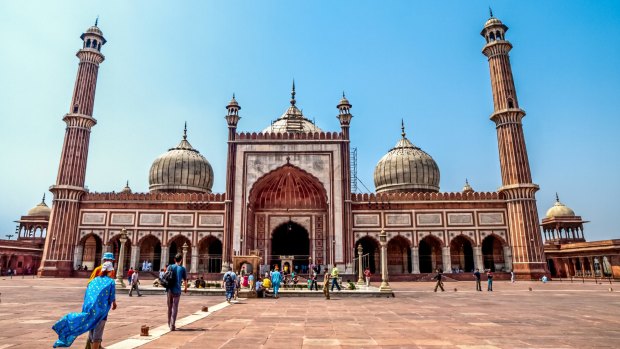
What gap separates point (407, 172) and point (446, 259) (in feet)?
31.2

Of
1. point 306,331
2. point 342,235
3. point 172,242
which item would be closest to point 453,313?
point 306,331

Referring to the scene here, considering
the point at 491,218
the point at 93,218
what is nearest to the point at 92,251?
the point at 93,218

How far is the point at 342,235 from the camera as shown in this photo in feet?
93.1

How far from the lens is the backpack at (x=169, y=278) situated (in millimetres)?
6680

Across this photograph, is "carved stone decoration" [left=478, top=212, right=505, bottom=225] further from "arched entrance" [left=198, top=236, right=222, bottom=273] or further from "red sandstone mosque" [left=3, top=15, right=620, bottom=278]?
"arched entrance" [left=198, top=236, right=222, bottom=273]

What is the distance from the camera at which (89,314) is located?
4211 mm

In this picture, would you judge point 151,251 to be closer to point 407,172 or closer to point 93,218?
point 93,218

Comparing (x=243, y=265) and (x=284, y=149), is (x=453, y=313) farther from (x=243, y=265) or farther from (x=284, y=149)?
(x=284, y=149)

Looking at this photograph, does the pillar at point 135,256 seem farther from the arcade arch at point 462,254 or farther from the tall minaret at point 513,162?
the tall minaret at point 513,162

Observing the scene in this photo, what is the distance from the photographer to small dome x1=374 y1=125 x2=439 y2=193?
117 feet

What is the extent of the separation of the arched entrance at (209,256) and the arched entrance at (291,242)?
162 inches

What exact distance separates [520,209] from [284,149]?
17.0 m

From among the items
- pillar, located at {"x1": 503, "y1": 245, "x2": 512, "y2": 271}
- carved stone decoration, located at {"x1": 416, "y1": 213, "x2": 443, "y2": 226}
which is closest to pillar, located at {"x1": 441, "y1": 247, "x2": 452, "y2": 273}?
A: carved stone decoration, located at {"x1": 416, "y1": 213, "x2": 443, "y2": 226}

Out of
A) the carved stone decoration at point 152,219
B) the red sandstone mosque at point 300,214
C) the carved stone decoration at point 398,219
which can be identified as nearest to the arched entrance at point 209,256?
the red sandstone mosque at point 300,214
